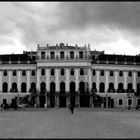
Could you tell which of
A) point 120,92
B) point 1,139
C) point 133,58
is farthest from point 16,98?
point 1,139

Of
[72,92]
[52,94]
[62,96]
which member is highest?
[72,92]

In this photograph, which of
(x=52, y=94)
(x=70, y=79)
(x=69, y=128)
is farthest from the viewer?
(x=70, y=79)

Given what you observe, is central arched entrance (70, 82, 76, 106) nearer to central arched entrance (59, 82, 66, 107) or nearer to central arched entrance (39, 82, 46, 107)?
central arched entrance (59, 82, 66, 107)

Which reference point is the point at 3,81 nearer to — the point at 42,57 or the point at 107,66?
the point at 42,57

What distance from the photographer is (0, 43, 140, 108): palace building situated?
7256cm

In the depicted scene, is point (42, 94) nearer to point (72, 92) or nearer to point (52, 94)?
point (52, 94)

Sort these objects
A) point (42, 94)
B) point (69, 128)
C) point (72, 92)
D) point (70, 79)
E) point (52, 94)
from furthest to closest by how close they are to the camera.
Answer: point (70, 79)
point (72, 92)
point (42, 94)
point (52, 94)
point (69, 128)

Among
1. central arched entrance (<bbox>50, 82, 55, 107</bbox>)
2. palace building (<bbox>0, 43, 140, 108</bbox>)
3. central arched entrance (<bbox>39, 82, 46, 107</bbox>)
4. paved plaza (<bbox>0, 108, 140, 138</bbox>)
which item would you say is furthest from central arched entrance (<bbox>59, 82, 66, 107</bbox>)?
paved plaza (<bbox>0, 108, 140, 138</bbox>)

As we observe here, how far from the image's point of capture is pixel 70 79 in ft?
240

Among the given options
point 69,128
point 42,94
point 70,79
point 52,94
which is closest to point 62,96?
point 52,94

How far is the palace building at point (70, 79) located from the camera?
7256 cm

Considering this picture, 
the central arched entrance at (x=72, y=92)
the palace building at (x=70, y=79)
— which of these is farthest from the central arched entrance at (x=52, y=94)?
the central arched entrance at (x=72, y=92)

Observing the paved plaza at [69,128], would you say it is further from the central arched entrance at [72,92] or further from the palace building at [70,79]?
the palace building at [70,79]

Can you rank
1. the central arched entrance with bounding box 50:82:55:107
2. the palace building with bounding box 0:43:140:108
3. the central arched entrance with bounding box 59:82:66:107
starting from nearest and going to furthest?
the central arched entrance with bounding box 59:82:66:107 < the central arched entrance with bounding box 50:82:55:107 < the palace building with bounding box 0:43:140:108
